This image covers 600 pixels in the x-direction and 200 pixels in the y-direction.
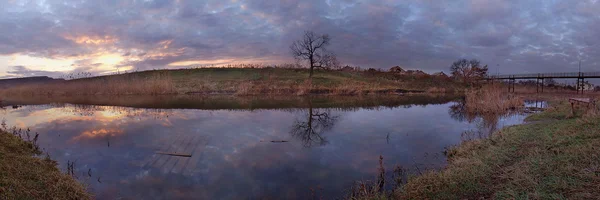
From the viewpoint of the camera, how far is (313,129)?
1395 centimetres

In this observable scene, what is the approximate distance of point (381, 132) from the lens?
42.6ft

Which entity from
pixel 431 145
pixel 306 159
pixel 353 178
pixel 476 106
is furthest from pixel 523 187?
pixel 476 106

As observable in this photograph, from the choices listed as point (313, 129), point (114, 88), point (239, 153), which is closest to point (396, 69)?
point (114, 88)

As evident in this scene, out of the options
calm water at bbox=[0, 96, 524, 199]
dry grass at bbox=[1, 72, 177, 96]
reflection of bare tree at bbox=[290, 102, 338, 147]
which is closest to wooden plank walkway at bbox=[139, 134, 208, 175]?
calm water at bbox=[0, 96, 524, 199]

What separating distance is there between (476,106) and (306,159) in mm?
17145

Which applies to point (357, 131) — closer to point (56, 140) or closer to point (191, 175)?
point (191, 175)

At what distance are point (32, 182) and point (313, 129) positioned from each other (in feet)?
32.9

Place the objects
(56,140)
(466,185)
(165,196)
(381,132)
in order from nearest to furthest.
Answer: (466,185), (165,196), (56,140), (381,132)

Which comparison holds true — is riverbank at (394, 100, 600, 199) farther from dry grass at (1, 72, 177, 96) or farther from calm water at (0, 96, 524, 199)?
dry grass at (1, 72, 177, 96)

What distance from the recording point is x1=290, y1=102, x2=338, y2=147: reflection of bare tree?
11.3 meters

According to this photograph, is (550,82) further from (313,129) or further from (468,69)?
(313,129)

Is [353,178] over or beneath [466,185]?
beneath

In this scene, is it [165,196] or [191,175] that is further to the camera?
[191,175]

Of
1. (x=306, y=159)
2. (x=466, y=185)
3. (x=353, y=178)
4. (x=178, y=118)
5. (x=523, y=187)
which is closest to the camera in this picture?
(x=523, y=187)
